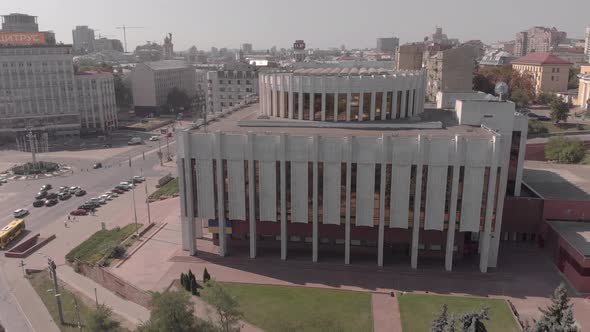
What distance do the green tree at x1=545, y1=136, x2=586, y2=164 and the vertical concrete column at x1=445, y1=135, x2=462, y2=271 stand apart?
52.4 meters

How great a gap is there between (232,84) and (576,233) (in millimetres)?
120165

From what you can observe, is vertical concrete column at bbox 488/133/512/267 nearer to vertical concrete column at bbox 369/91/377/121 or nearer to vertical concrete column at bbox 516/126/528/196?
vertical concrete column at bbox 516/126/528/196

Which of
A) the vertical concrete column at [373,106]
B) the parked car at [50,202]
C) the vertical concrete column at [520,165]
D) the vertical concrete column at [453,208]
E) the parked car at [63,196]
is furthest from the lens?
the parked car at [63,196]

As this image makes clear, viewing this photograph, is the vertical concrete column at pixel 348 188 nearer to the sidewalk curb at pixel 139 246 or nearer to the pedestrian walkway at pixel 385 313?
the pedestrian walkway at pixel 385 313

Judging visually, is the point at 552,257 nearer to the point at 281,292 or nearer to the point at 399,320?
the point at 399,320

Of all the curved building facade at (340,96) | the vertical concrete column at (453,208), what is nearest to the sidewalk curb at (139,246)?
the curved building facade at (340,96)

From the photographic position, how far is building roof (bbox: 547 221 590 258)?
161 ft

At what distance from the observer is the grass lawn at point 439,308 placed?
140 feet

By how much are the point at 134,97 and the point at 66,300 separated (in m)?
148

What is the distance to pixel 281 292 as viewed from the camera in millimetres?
48781

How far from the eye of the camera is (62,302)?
160 ft

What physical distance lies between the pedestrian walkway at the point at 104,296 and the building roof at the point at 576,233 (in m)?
45.4

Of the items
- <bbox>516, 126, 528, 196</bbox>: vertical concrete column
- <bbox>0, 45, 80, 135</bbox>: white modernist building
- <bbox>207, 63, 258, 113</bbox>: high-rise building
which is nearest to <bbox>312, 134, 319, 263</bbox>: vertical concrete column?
<bbox>516, 126, 528, 196</bbox>: vertical concrete column

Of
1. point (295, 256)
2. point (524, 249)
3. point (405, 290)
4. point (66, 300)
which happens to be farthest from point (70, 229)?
point (524, 249)
